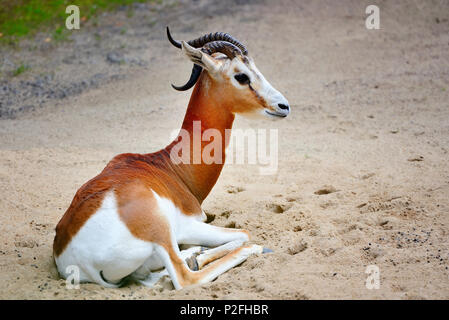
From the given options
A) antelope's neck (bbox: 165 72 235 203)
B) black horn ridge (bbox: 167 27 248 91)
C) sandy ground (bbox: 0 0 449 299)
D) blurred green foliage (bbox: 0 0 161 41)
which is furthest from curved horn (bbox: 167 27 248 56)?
blurred green foliage (bbox: 0 0 161 41)

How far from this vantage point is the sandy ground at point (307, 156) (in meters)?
4.10

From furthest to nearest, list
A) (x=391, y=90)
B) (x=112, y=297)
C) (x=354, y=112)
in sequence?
(x=391, y=90)
(x=354, y=112)
(x=112, y=297)

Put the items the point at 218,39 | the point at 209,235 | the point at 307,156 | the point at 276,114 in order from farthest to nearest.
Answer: the point at 307,156, the point at 218,39, the point at 276,114, the point at 209,235

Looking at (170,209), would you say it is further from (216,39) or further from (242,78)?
(216,39)

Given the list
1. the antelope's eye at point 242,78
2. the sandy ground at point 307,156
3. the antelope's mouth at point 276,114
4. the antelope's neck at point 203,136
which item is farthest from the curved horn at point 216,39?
the sandy ground at point 307,156

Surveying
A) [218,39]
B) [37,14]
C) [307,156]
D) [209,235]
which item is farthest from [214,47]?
[37,14]

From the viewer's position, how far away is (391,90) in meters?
9.08

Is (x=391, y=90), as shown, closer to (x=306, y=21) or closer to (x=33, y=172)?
(x=306, y=21)

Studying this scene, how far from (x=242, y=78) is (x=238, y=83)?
0.20 ft

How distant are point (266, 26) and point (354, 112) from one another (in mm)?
4500

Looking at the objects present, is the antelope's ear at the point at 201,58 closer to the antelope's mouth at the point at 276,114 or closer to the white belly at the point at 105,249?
the antelope's mouth at the point at 276,114

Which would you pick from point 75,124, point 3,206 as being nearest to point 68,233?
point 3,206

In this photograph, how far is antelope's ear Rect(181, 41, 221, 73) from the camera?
4.87 metres

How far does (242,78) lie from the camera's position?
16.5ft
